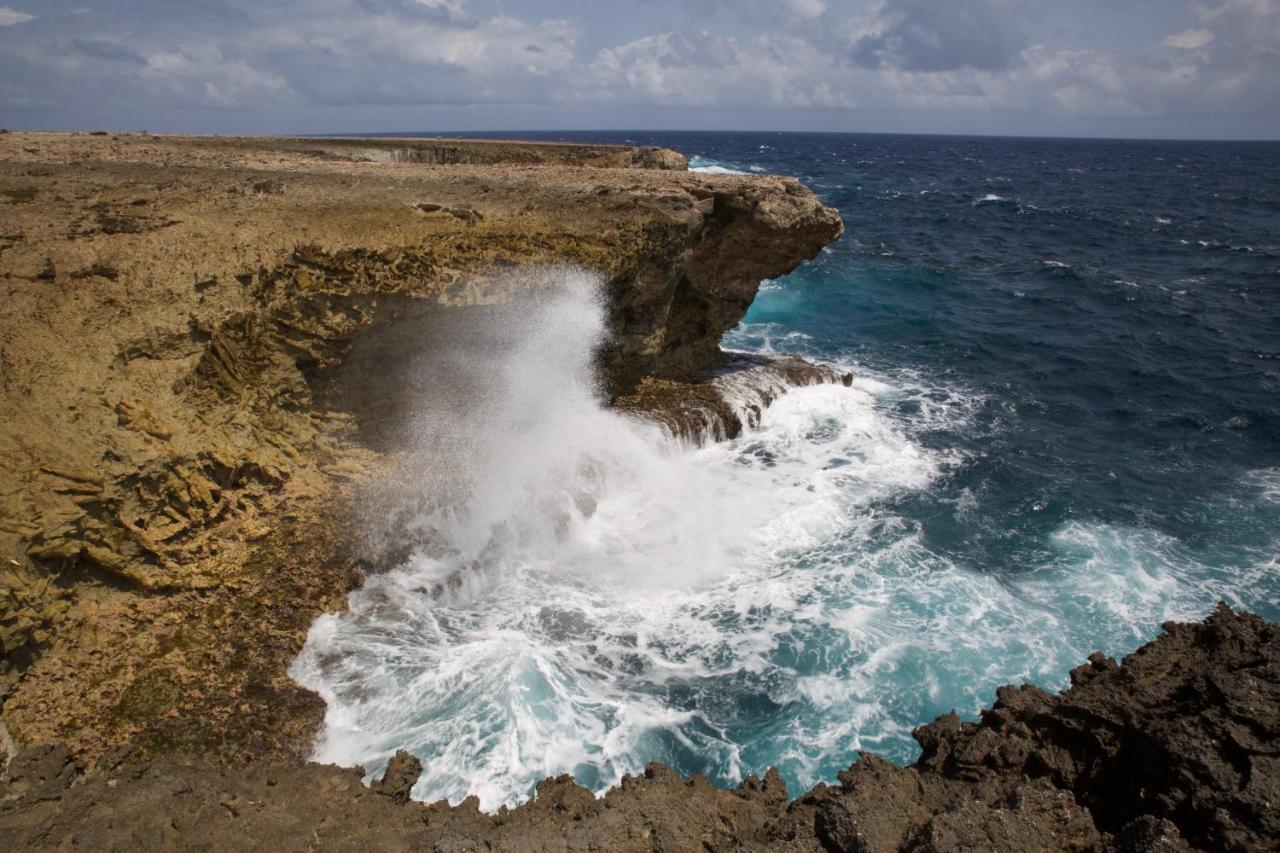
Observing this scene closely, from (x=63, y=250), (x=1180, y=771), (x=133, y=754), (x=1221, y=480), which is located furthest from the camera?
(x=1221, y=480)

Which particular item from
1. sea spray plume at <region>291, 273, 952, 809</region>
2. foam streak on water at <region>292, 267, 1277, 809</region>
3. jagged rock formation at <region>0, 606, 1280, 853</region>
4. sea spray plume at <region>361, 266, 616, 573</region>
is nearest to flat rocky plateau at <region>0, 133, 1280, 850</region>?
jagged rock formation at <region>0, 606, 1280, 853</region>

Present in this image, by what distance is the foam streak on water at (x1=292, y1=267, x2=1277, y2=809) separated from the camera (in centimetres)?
927

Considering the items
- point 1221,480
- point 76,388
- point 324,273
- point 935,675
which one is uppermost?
point 324,273

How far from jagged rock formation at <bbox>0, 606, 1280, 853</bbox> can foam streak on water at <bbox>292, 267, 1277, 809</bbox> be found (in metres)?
2.09

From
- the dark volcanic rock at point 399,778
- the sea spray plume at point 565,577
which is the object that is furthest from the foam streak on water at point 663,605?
the dark volcanic rock at point 399,778

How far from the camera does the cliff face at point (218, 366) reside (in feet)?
27.4

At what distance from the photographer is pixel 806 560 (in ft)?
42.4

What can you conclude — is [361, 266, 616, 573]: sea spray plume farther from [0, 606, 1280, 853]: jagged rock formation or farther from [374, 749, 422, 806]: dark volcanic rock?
[0, 606, 1280, 853]: jagged rock formation

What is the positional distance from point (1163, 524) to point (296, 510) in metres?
16.5

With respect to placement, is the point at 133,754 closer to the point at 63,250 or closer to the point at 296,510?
the point at 296,510

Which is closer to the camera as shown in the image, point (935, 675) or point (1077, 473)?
point (935, 675)

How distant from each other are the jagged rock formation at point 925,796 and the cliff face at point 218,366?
5.41ft

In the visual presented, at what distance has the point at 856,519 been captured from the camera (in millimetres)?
14336

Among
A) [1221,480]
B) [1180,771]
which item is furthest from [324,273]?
[1221,480]
